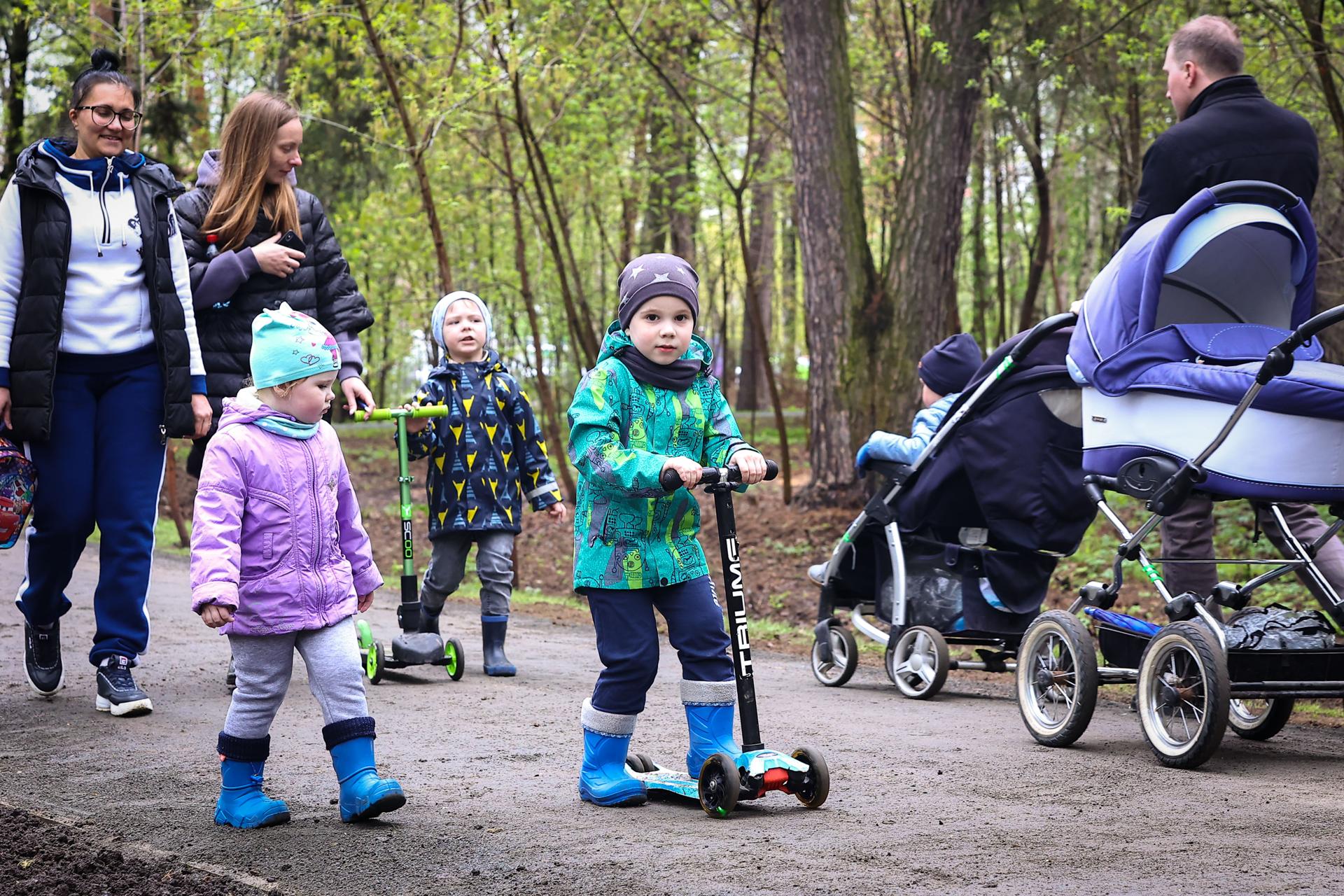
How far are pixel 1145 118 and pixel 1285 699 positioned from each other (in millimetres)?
13402

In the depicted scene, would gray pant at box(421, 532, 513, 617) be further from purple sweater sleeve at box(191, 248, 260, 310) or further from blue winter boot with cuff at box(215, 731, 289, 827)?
blue winter boot with cuff at box(215, 731, 289, 827)

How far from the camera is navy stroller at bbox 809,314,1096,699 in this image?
23.0 ft

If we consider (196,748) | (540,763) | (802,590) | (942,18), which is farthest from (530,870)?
(942,18)

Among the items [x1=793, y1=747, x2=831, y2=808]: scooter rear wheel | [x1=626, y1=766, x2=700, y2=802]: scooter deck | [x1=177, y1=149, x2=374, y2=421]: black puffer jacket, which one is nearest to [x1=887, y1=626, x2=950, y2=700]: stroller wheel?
[x1=626, y1=766, x2=700, y2=802]: scooter deck

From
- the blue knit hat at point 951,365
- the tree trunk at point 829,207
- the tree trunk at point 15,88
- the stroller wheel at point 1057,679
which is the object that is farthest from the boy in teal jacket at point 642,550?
the tree trunk at point 15,88

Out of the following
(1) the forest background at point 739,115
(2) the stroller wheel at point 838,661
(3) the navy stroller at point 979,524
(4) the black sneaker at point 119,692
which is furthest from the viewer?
(1) the forest background at point 739,115

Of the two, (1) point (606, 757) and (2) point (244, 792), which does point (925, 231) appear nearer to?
(1) point (606, 757)

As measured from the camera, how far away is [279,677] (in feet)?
14.3

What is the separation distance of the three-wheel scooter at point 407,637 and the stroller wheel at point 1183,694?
11.4ft

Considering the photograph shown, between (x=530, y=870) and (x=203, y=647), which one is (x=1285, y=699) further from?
(x=203, y=647)

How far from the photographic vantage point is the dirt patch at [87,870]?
3.65 meters

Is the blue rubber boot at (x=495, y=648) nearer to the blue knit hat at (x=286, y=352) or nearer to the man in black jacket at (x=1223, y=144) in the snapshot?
the blue knit hat at (x=286, y=352)

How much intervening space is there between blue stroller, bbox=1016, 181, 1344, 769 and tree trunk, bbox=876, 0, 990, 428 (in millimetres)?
7793

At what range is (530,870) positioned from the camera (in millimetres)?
3752
